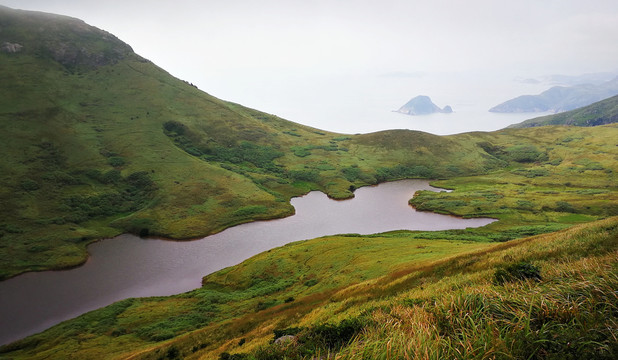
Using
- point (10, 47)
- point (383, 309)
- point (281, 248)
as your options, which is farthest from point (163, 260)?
point (10, 47)

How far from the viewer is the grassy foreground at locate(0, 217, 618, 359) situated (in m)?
7.07

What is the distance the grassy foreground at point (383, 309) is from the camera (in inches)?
278

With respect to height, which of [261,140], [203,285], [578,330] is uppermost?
[261,140]

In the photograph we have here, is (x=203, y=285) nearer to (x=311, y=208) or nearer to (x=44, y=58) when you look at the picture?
(x=311, y=208)

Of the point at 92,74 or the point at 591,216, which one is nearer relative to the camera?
the point at 591,216

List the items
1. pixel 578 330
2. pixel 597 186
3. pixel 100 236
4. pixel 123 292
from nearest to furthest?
pixel 578 330 → pixel 123 292 → pixel 100 236 → pixel 597 186

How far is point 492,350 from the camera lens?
6.31 m

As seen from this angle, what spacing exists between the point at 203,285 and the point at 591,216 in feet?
412

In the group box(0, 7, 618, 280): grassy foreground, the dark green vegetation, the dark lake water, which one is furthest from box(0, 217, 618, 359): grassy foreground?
box(0, 7, 618, 280): grassy foreground

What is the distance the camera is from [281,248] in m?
80.1

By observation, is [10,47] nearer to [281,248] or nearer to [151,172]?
[151,172]

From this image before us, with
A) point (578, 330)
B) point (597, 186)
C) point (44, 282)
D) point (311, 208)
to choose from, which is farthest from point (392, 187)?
point (578, 330)

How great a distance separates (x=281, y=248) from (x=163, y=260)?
33.5 meters

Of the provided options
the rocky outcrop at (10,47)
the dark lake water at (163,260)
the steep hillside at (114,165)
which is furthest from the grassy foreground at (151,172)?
the dark lake water at (163,260)
